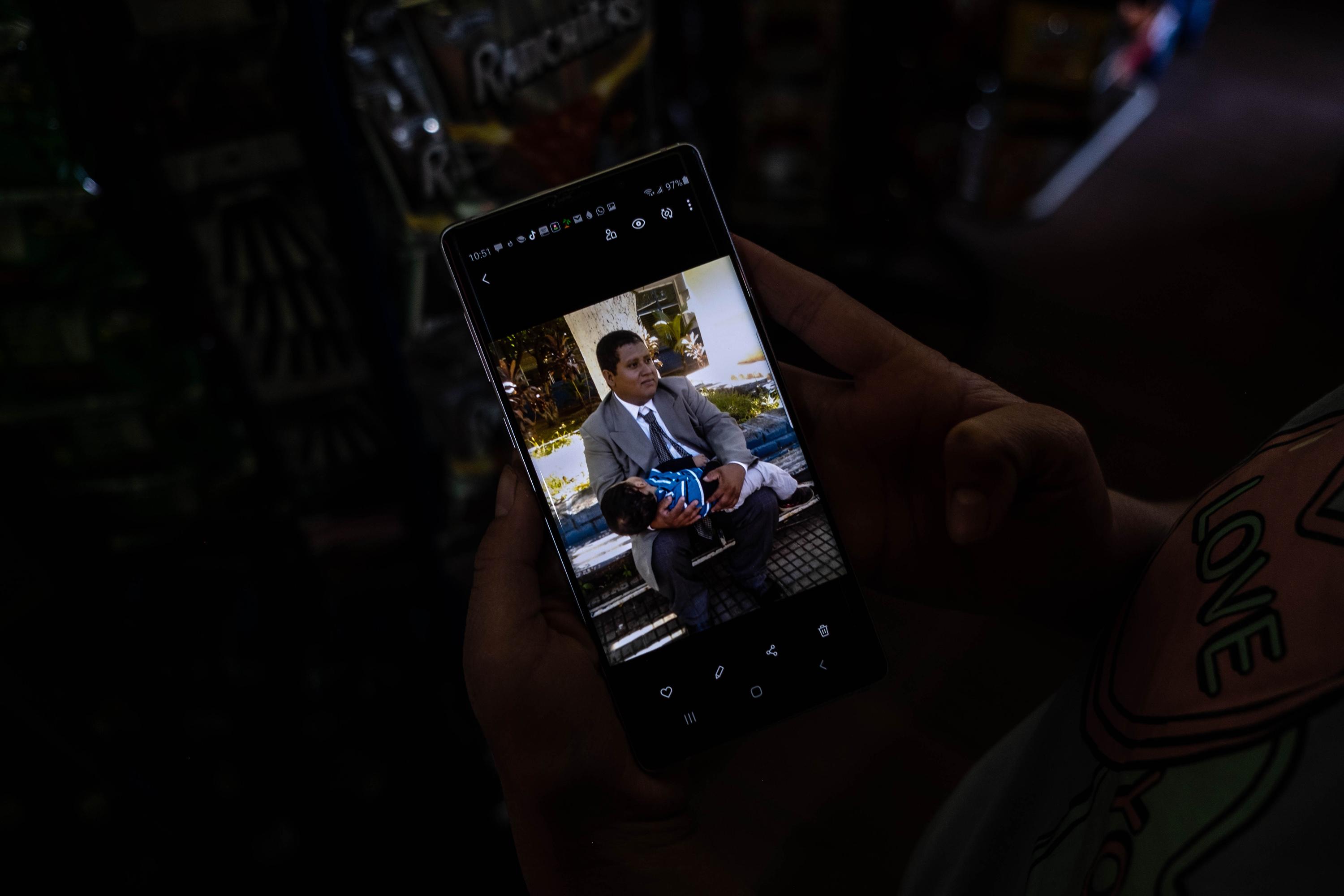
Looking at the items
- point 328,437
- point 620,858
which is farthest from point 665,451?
point 328,437

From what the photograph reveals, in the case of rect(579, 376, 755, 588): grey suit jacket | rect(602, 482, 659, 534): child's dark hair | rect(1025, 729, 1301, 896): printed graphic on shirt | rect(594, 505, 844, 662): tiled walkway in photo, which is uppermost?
rect(579, 376, 755, 588): grey suit jacket

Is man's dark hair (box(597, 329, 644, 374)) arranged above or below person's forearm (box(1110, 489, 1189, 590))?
above

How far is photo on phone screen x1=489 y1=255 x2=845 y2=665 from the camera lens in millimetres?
480

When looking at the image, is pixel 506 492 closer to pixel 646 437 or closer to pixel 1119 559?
pixel 646 437

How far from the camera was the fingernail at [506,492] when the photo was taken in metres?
0.52

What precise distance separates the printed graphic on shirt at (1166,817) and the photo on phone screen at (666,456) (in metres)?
0.21

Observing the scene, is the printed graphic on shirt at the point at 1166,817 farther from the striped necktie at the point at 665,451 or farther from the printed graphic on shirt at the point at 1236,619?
the striped necktie at the point at 665,451

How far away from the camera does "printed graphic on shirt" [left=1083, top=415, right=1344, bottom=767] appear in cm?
34

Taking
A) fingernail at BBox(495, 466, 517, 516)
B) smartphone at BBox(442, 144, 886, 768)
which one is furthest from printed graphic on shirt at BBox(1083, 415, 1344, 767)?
fingernail at BBox(495, 466, 517, 516)

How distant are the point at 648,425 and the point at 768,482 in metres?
0.09

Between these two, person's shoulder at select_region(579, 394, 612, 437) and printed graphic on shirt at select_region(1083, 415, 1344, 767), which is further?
person's shoulder at select_region(579, 394, 612, 437)

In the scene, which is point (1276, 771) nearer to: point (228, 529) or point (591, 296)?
point (591, 296)

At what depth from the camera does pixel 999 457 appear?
1.41 feet

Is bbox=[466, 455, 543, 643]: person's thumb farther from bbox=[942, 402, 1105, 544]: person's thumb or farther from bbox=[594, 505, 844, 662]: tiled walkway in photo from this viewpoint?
bbox=[942, 402, 1105, 544]: person's thumb
